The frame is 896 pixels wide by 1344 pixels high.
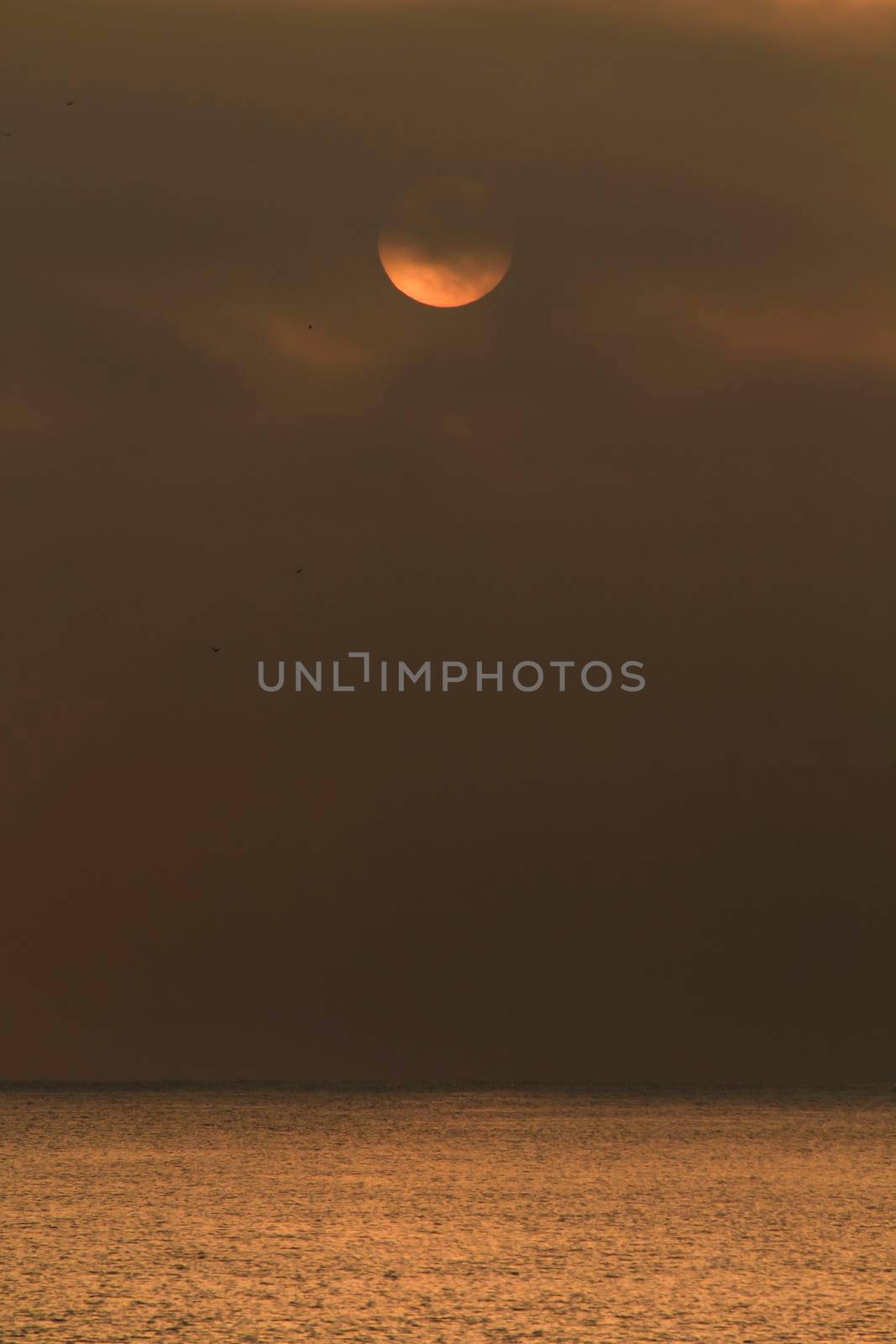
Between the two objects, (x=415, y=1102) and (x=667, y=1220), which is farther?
(x=415, y=1102)

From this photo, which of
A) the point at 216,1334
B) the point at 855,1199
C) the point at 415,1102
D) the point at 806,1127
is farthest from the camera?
the point at 415,1102

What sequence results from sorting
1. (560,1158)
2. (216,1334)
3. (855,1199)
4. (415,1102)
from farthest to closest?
(415,1102) → (560,1158) → (855,1199) → (216,1334)

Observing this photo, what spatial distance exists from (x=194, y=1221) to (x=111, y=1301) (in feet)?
4.78

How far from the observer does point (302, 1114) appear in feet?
33.9

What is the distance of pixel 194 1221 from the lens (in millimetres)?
6582

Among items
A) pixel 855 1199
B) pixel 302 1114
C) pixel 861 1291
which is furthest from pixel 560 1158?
pixel 861 1291

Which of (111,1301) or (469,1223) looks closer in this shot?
(111,1301)

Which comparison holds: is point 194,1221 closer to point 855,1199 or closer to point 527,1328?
point 527,1328

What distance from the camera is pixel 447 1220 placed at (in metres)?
6.63

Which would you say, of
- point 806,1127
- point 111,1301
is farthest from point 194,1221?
point 806,1127

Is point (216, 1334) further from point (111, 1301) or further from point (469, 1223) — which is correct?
point (469, 1223)

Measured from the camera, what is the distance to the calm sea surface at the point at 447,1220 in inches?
195

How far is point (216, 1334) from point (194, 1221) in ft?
6.36

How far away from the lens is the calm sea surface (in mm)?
4949
